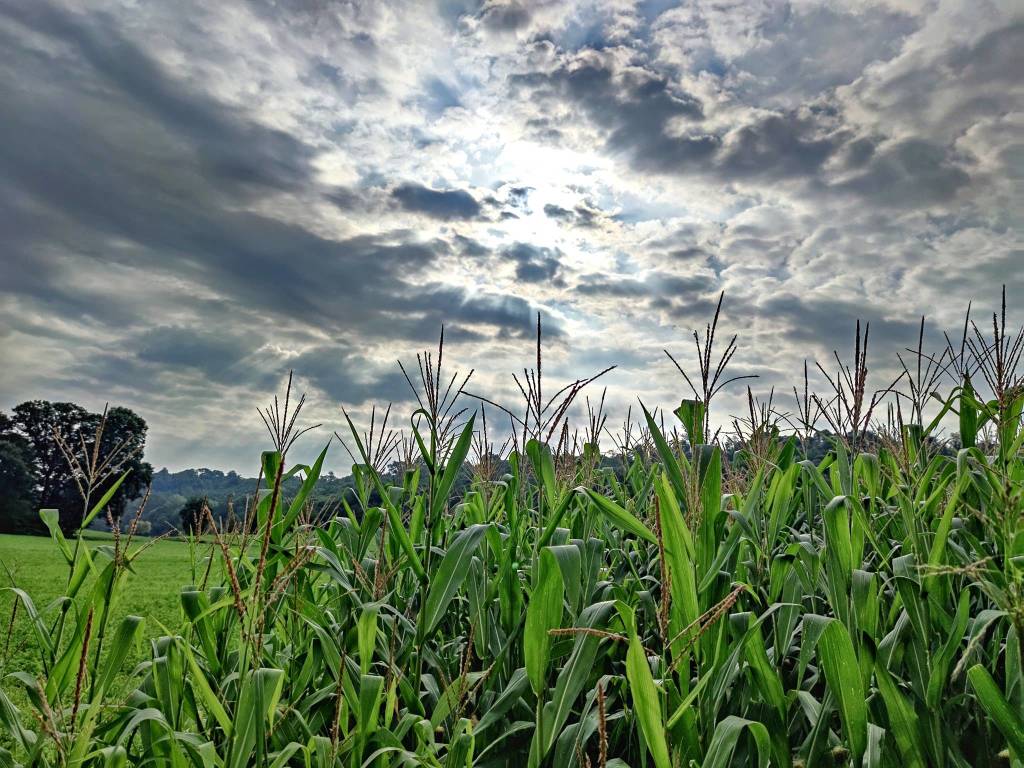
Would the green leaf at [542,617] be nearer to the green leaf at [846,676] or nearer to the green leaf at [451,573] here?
the green leaf at [451,573]

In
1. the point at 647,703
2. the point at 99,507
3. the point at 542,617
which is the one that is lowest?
the point at 647,703

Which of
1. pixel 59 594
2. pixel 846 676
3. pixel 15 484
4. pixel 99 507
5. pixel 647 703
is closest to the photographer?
pixel 647 703

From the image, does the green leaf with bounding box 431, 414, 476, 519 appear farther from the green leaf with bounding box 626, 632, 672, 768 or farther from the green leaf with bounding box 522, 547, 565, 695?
the green leaf with bounding box 626, 632, 672, 768

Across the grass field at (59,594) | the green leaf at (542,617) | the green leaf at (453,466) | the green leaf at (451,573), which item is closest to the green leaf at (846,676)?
the green leaf at (542,617)

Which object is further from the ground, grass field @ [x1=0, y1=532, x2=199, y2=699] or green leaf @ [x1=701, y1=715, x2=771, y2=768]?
green leaf @ [x1=701, y1=715, x2=771, y2=768]

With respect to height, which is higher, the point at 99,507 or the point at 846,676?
the point at 99,507

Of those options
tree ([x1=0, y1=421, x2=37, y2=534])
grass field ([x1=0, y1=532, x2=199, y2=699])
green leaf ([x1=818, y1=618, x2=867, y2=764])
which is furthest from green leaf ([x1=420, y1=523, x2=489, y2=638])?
tree ([x1=0, y1=421, x2=37, y2=534])

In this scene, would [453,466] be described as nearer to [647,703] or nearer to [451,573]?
[451,573]

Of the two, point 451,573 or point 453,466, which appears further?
point 453,466

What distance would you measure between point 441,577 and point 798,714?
1.29 metres

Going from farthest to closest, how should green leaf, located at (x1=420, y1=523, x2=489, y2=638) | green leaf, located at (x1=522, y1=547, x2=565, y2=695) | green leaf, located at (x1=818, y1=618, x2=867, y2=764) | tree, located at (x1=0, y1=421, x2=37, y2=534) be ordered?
tree, located at (x1=0, y1=421, x2=37, y2=534)
green leaf, located at (x1=420, y1=523, x2=489, y2=638)
green leaf, located at (x1=522, y1=547, x2=565, y2=695)
green leaf, located at (x1=818, y1=618, x2=867, y2=764)

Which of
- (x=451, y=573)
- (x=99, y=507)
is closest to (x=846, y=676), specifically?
(x=451, y=573)

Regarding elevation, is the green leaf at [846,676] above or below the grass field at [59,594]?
above

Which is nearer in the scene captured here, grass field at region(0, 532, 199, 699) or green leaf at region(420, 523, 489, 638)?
green leaf at region(420, 523, 489, 638)
